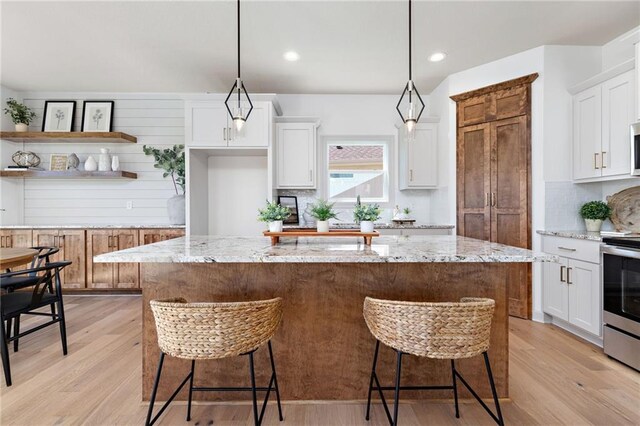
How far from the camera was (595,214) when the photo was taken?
9.81ft

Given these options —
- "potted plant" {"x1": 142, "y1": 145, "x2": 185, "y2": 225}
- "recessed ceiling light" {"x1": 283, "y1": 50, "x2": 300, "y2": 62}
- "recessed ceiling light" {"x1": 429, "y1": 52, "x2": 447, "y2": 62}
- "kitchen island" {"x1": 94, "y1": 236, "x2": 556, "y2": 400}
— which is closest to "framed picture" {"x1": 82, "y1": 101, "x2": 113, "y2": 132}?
"potted plant" {"x1": 142, "y1": 145, "x2": 185, "y2": 225}

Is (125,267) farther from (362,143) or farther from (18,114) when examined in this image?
(362,143)

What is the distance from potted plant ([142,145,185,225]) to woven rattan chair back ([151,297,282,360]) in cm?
305

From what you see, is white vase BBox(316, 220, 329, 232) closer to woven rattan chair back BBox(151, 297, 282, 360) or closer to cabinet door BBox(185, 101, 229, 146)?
woven rattan chair back BBox(151, 297, 282, 360)

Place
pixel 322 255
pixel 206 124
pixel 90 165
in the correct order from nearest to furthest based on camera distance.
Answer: pixel 322 255 < pixel 206 124 < pixel 90 165

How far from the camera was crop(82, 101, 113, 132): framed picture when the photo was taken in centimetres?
435

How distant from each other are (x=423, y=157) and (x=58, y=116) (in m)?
4.93

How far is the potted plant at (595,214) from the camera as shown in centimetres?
298

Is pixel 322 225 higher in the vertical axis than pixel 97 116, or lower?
lower

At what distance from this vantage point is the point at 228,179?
177 inches

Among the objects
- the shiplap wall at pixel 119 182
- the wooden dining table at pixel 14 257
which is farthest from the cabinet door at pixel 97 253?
the wooden dining table at pixel 14 257

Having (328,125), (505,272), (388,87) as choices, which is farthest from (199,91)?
(505,272)

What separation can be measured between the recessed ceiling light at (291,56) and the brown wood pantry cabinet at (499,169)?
6.28 ft

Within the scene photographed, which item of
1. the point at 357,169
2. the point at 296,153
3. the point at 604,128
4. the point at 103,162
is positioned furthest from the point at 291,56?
the point at 604,128
